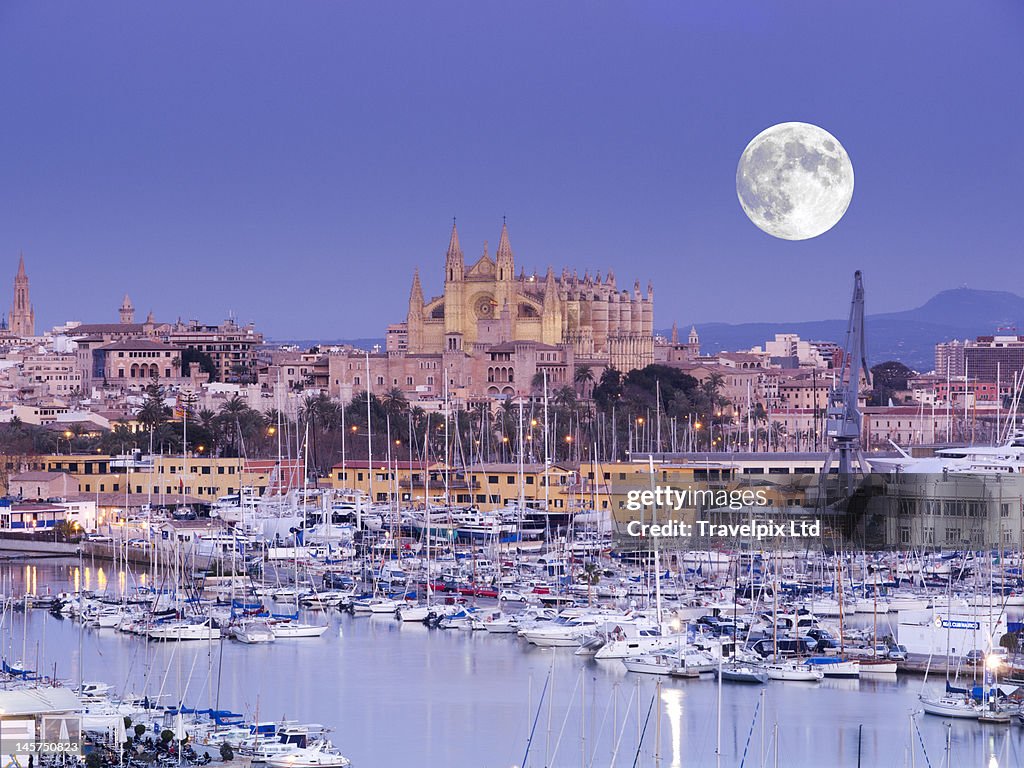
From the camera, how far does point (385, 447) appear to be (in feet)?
147

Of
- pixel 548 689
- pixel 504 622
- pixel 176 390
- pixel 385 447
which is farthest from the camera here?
pixel 176 390

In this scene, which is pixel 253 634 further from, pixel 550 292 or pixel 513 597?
pixel 550 292

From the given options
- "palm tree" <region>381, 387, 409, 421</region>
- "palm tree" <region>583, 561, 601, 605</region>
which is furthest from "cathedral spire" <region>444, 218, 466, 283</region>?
"palm tree" <region>583, 561, 601, 605</region>

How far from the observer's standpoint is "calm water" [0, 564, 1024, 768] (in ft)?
55.1

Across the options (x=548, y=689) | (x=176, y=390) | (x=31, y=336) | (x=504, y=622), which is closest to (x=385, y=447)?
(x=176, y=390)

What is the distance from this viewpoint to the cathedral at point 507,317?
68125mm

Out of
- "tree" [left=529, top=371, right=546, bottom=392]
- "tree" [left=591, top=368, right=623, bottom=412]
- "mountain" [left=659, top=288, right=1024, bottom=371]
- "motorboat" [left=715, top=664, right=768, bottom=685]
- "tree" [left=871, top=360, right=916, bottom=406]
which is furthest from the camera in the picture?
"mountain" [left=659, top=288, right=1024, bottom=371]

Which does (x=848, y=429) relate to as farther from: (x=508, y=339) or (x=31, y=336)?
(x=31, y=336)

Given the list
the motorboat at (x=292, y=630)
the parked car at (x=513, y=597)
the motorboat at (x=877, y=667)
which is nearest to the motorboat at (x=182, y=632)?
the motorboat at (x=292, y=630)

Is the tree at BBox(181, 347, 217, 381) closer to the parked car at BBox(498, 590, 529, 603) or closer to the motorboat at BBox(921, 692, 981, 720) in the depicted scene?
the parked car at BBox(498, 590, 529, 603)

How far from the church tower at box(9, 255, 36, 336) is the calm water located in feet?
242

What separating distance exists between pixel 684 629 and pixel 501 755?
5.39m

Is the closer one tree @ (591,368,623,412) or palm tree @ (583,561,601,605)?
palm tree @ (583,561,601,605)

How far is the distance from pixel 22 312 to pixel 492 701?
80.5m
